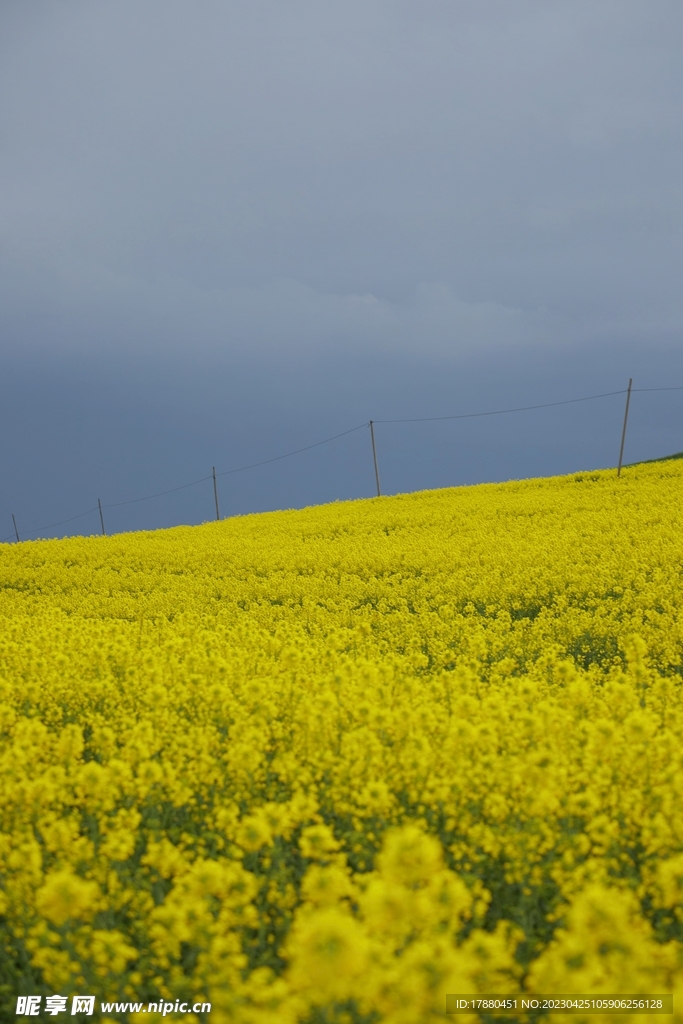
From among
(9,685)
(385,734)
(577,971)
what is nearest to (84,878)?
(385,734)

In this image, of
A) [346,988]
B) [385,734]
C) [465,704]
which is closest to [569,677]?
[465,704]

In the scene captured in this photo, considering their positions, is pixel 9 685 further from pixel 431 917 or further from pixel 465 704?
pixel 431 917

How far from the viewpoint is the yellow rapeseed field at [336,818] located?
126 inches

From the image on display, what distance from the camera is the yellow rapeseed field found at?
3211mm

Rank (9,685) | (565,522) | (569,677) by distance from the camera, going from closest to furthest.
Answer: (569,677)
(9,685)
(565,522)

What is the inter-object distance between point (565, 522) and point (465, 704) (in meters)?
16.5

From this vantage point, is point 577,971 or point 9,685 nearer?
point 577,971

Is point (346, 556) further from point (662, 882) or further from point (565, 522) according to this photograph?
point (662, 882)

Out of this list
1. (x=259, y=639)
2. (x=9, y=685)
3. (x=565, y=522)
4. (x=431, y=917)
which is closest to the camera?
(x=431, y=917)

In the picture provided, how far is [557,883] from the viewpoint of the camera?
4684 mm

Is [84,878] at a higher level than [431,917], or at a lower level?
lower

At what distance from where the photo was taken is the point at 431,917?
3.31 meters

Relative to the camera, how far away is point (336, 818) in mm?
6027

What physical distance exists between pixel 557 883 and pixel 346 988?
233 cm
